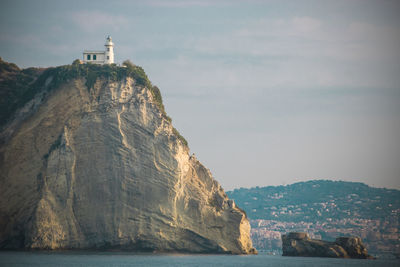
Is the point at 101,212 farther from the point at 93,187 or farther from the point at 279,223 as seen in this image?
the point at 279,223

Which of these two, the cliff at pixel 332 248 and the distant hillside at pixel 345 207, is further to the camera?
the distant hillside at pixel 345 207

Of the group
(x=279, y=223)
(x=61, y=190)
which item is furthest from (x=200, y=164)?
(x=279, y=223)

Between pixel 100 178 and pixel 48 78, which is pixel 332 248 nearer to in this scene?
pixel 100 178

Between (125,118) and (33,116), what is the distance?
10822mm

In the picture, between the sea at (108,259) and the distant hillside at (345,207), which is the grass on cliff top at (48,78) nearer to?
the sea at (108,259)

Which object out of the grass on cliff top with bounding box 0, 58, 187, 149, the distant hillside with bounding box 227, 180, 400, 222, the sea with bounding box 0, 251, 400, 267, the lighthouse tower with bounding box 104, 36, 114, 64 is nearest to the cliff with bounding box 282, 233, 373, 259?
the sea with bounding box 0, 251, 400, 267

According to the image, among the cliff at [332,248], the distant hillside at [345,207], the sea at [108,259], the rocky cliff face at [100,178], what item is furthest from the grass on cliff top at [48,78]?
the distant hillside at [345,207]

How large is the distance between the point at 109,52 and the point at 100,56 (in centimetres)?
134

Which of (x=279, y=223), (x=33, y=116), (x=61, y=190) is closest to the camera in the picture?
(x=61, y=190)

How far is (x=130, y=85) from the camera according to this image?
7575 cm

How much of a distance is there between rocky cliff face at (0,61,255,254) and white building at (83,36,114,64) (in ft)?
14.0

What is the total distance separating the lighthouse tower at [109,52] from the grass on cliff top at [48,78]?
65.5 inches

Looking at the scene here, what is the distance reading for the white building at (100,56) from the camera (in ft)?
256

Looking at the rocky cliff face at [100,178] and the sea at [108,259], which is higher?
the rocky cliff face at [100,178]
